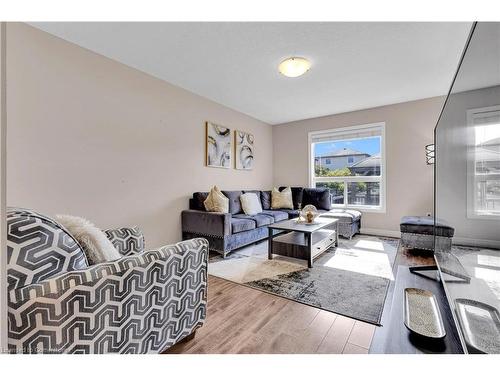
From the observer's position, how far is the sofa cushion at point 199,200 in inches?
131

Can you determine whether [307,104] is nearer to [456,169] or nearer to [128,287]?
[456,169]

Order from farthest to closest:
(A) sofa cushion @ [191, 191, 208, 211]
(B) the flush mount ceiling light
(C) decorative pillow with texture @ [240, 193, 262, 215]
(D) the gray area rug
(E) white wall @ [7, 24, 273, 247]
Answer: (C) decorative pillow with texture @ [240, 193, 262, 215], (A) sofa cushion @ [191, 191, 208, 211], (B) the flush mount ceiling light, (E) white wall @ [7, 24, 273, 247], (D) the gray area rug

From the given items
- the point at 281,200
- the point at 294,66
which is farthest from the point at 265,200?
the point at 294,66

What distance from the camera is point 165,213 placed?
3.05 meters

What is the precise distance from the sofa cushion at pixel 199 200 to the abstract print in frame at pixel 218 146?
571 mm

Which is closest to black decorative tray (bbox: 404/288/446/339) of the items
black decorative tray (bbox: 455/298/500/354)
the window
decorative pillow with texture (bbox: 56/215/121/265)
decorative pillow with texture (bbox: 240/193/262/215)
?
black decorative tray (bbox: 455/298/500/354)

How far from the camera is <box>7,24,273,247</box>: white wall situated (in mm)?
1932

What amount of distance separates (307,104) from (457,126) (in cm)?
288

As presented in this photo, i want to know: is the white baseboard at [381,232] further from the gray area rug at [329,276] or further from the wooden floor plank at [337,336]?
the wooden floor plank at [337,336]

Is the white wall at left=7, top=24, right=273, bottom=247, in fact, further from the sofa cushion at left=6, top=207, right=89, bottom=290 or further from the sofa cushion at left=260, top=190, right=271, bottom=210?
the sofa cushion at left=6, top=207, right=89, bottom=290

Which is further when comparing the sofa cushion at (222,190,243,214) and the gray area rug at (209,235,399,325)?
the sofa cushion at (222,190,243,214)

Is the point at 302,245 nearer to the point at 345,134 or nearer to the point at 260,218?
the point at 260,218
